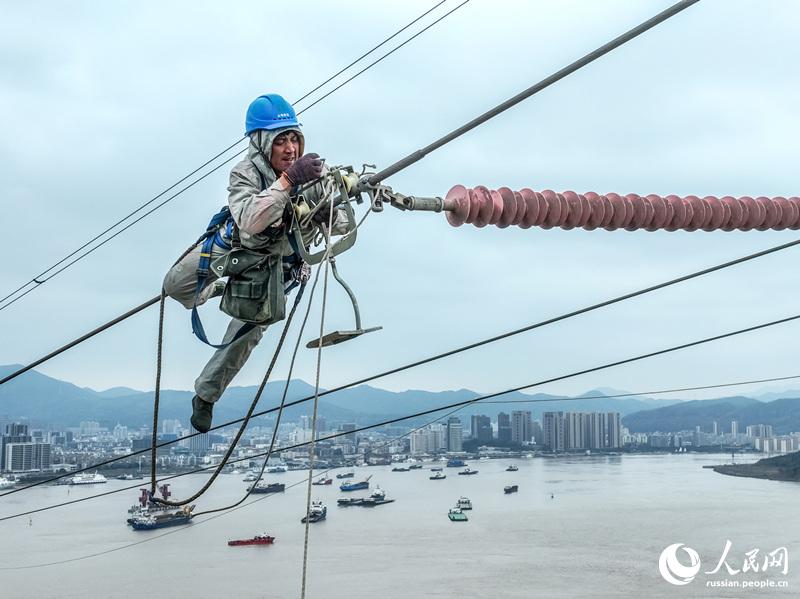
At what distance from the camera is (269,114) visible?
10.7ft

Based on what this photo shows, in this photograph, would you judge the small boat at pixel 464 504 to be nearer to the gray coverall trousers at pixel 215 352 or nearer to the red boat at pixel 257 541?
the red boat at pixel 257 541

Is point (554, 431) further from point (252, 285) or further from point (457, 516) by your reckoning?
point (252, 285)

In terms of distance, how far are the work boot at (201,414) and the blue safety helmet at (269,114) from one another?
113 cm

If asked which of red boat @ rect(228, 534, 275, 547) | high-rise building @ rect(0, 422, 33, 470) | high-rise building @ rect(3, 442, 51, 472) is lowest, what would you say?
red boat @ rect(228, 534, 275, 547)

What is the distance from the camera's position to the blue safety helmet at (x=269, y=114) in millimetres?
3263

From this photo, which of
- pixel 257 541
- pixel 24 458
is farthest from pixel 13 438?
pixel 257 541

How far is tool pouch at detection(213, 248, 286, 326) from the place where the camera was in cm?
338

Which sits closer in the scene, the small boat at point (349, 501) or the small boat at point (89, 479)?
the small boat at point (349, 501)

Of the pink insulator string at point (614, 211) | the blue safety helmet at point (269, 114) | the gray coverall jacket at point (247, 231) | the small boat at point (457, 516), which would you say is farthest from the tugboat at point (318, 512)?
the blue safety helmet at point (269, 114)

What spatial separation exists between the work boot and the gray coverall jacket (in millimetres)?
44

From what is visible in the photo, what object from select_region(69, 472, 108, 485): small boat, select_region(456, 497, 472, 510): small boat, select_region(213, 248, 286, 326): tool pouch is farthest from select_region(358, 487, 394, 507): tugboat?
select_region(213, 248, 286, 326): tool pouch

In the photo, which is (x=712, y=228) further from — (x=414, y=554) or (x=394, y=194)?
(x=414, y=554)

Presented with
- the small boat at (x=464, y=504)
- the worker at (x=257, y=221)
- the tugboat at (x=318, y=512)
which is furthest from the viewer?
the small boat at (x=464, y=504)

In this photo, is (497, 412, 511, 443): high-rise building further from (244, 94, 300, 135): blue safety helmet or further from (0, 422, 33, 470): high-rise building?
(244, 94, 300, 135): blue safety helmet
